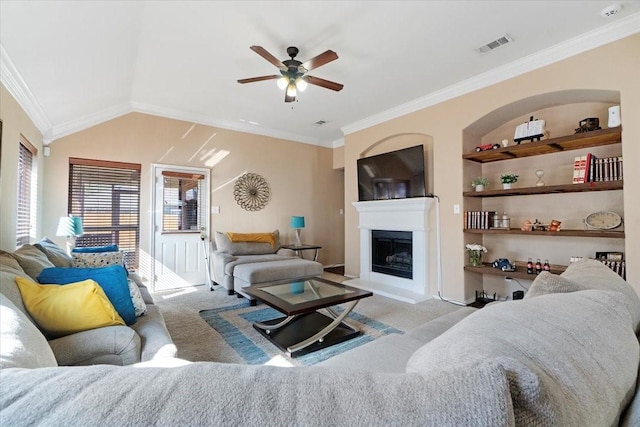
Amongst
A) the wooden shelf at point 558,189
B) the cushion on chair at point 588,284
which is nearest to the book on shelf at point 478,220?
the wooden shelf at point 558,189

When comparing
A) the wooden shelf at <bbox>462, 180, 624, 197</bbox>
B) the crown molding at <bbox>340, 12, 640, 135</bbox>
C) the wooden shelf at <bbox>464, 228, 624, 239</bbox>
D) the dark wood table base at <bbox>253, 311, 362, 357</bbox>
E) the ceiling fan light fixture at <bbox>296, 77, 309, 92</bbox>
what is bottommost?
the dark wood table base at <bbox>253, 311, 362, 357</bbox>

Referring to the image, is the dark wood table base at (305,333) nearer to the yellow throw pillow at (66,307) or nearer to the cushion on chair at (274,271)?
the cushion on chair at (274,271)

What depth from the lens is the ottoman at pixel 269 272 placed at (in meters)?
3.84

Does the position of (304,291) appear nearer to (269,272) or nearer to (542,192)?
(269,272)

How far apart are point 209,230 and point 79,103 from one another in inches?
96.2

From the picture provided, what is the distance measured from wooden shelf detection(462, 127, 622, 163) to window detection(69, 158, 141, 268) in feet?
15.8

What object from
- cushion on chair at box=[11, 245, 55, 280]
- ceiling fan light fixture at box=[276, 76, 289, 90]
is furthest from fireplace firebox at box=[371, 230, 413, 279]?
cushion on chair at box=[11, 245, 55, 280]

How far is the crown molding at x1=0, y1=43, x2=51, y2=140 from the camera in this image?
7.82 ft

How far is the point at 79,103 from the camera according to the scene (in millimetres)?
3615

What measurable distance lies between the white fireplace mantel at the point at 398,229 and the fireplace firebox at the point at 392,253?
8 cm

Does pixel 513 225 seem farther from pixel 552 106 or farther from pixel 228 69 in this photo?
pixel 228 69

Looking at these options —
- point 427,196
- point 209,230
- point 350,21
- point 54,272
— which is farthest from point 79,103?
point 427,196

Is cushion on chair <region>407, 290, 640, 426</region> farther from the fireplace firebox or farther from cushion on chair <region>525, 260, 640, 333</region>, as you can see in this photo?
the fireplace firebox

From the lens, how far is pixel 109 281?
1.72 m
